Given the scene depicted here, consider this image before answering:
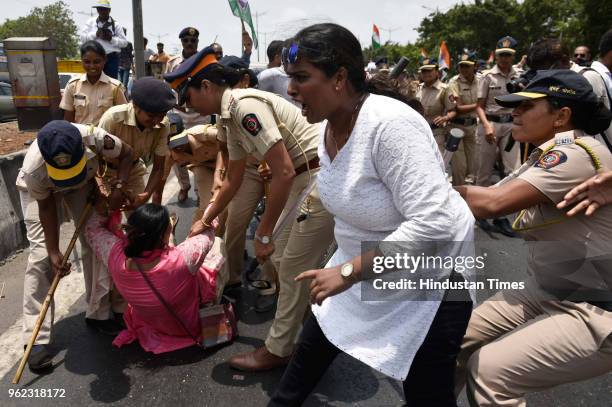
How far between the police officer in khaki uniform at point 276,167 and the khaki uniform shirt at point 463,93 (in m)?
3.92

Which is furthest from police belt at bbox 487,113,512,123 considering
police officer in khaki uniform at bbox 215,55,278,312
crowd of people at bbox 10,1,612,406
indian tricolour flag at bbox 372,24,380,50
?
indian tricolour flag at bbox 372,24,380,50

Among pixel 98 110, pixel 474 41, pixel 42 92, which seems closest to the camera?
pixel 98 110

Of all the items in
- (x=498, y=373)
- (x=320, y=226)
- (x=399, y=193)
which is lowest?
(x=498, y=373)

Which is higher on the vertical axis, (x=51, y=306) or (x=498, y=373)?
(x=498, y=373)

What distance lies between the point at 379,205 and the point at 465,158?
4805 mm

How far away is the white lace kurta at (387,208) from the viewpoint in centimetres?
134

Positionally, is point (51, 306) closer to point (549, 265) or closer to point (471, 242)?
point (471, 242)

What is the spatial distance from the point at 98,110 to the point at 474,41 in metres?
39.4

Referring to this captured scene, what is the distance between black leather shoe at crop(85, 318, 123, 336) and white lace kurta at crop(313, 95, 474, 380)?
192cm

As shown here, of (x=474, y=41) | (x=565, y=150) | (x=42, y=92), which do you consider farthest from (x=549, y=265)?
(x=474, y=41)

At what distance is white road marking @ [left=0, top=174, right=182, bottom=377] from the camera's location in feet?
8.93

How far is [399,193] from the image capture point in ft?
4.52

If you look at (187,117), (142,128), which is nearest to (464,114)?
(187,117)

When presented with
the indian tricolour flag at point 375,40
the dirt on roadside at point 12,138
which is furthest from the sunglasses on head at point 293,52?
the indian tricolour flag at point 375,40
